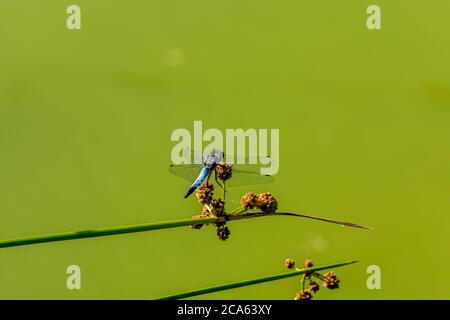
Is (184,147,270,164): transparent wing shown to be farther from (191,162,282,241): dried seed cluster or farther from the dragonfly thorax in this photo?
(191,162,282,241): dried seed cluster

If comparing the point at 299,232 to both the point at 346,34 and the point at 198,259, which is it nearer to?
the point at 198,259

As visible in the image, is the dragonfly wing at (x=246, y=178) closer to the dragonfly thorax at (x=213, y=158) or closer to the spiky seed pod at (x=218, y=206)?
the dragonfly thorax at (x=213, y=158)

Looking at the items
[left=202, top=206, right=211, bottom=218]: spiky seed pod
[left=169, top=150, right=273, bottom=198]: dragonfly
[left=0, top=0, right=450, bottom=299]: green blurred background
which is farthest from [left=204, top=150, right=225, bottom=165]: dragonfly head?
[left=0, top=0, right=450, bottom=299]: green blurred background

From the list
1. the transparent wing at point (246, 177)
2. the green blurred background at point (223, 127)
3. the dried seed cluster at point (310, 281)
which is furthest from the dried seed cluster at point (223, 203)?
the green blurred background at point (223, 127)

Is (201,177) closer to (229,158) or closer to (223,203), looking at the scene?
(229,158)

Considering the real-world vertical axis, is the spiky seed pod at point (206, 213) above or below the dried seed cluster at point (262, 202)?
below

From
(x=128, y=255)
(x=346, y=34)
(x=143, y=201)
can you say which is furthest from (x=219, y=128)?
(x=346, y=34)

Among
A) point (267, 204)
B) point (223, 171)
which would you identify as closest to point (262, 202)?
point (267, 204)

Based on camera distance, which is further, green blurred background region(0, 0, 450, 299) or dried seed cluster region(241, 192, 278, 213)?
green blurred background region(0, 0, 450, 299)
